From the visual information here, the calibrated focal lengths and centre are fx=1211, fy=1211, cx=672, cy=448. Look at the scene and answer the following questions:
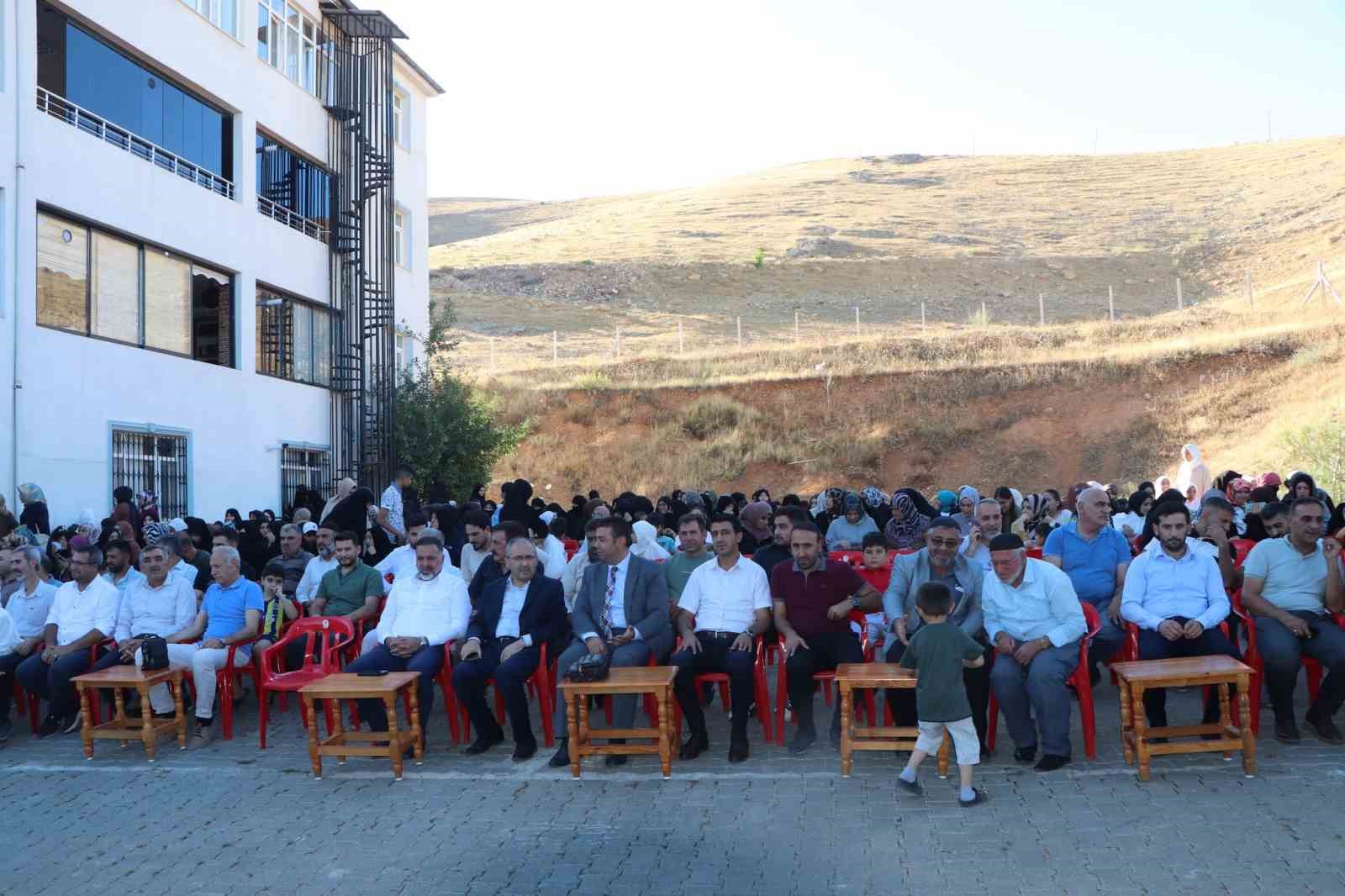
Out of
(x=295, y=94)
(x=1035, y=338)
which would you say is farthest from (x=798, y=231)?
(x=295, y=94)

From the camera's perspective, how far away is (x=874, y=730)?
6.94 meters

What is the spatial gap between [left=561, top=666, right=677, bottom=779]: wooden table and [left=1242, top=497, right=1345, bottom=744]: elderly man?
3.63 m

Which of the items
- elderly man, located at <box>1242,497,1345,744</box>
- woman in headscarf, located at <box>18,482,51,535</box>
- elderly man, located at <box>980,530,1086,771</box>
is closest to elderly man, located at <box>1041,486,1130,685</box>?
elderly man, located at <box>1242,497,1345,744</box>

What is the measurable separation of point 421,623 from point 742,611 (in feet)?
7.17

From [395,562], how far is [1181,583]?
589 cm

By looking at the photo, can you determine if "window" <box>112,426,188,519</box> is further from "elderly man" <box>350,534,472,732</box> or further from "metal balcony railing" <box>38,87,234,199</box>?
"elderly man" <box>350,534,472,732</box>

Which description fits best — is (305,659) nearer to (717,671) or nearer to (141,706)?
(141,706)

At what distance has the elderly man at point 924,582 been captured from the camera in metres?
7.37

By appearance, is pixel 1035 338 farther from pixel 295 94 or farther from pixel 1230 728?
pixel 1230 728

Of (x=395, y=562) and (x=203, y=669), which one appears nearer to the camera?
(x=203, y=669)

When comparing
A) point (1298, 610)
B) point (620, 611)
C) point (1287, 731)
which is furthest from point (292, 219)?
point (1287, 731)

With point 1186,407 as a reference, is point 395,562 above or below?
below

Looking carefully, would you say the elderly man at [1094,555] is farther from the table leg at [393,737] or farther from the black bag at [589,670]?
the table leg at [393,737]

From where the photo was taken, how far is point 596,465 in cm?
3225
